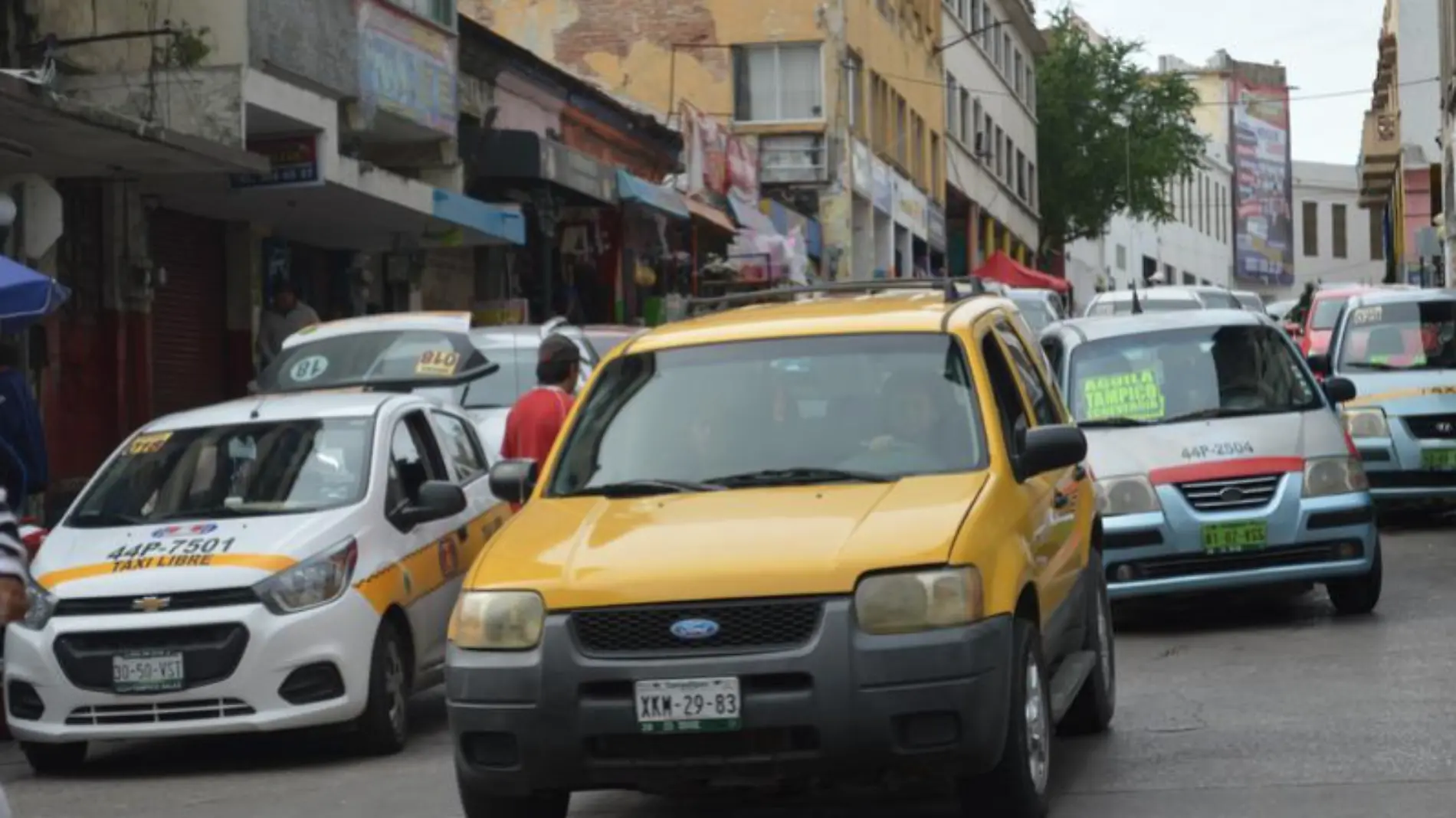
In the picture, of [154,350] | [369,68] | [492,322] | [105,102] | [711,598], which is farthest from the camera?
[492,322]

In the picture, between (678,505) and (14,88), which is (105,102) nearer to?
(14,88)

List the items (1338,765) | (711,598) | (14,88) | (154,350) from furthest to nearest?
(154,350) → (14,88) → (1338,765) → (711,598)

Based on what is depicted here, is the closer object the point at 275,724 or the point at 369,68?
the point at 275,724

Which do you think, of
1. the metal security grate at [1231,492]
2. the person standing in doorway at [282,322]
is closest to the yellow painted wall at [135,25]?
the person standing in doorway at [282,322]

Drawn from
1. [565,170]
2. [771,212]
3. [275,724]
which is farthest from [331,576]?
[771,212]

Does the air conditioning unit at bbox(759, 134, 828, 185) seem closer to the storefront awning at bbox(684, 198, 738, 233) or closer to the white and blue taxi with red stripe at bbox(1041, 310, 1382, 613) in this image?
the storefront awning at bbox(684, 198, 738, 233)

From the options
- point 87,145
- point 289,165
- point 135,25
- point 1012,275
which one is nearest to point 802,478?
point 87,145

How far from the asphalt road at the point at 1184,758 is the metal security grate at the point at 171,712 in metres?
0.28

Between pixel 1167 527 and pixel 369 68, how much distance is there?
1334 cm

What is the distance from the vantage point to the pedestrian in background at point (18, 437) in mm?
13680

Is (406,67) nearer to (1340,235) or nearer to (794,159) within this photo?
(794,159)

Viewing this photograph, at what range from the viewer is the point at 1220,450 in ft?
44.3

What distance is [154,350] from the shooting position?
75.0ft

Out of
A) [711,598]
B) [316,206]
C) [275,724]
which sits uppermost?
[316,206]
